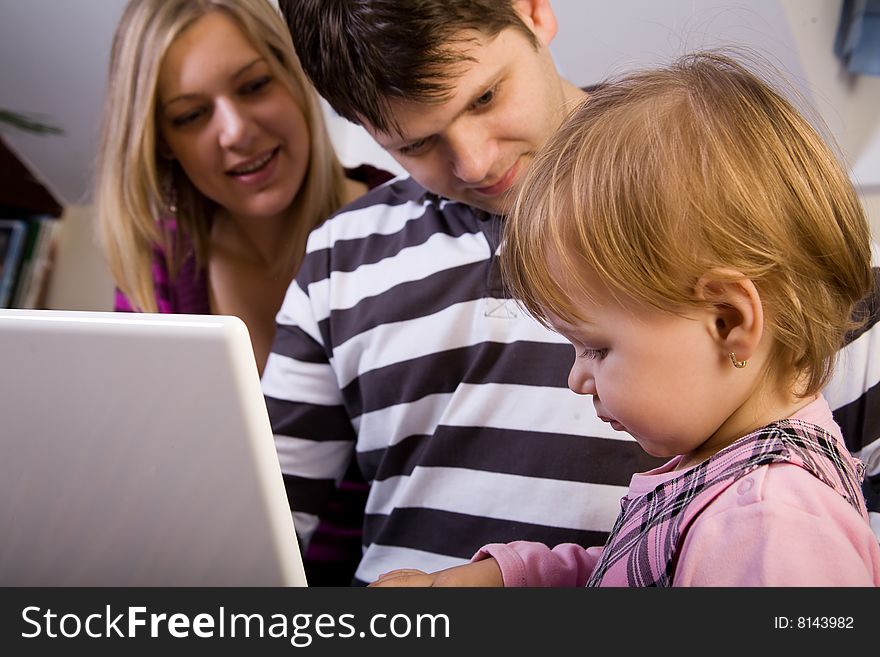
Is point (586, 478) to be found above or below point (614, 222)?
below

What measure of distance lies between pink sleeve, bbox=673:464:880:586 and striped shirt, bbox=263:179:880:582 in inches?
11.3

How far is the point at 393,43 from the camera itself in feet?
2.61

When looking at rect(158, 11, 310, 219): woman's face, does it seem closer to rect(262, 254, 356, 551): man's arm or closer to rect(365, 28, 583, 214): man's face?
rect(262, 254, 356, 551): man's arm

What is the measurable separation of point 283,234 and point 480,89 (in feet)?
1.96

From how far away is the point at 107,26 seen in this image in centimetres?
163

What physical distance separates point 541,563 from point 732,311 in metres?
0.26

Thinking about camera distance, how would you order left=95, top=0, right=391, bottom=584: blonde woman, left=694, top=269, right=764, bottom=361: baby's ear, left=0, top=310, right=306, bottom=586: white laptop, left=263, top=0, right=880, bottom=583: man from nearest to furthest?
left=0, top=310, right=306, bottom=586: white laptop, left=694, top=269, right=764, bottom=361: baby's ear, left=263, top=0, right=880, bottom=583: man, left=95, top=0, right=391, bottom=584: blonde woman

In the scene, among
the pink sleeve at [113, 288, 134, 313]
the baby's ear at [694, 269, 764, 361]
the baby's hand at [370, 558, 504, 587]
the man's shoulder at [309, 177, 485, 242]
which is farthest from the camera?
the pink sleeve at [113, 288, 134, 313]

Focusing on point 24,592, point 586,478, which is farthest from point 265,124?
point 24,592

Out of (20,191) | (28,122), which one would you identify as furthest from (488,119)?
(20,191)

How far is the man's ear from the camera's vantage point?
0.88 m

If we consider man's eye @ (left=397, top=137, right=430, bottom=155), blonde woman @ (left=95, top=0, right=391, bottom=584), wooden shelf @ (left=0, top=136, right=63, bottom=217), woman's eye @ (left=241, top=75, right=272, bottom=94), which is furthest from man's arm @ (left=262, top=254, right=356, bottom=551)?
wooden shelf @ (left=0, top=136, right=63, bottom=217)

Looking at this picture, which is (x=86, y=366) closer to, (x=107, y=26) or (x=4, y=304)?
(x=107, y=26)

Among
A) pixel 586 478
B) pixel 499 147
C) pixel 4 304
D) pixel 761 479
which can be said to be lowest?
pixel 4 304
